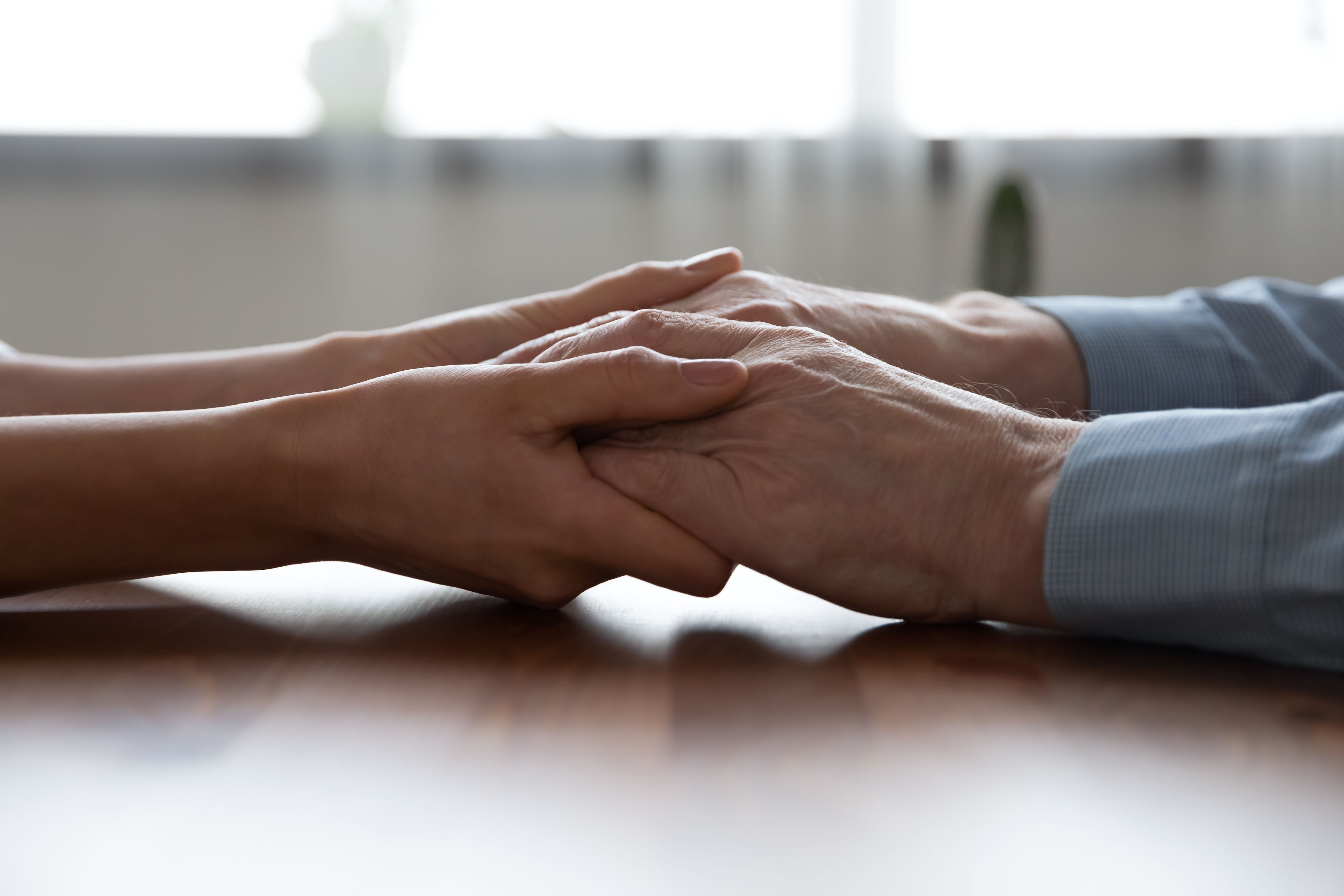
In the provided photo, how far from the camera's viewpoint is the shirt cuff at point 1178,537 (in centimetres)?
46

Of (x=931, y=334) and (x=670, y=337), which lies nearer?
(x=670, y=337)

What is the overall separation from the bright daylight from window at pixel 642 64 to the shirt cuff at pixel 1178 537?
1.68m

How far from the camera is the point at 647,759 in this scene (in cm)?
37

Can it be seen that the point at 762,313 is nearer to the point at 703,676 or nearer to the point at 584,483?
the point at 584,483

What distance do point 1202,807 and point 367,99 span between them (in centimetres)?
205

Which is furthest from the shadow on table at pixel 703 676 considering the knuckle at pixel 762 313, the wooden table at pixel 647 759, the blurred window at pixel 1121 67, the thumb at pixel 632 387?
the blurred window at pixel 1121 67

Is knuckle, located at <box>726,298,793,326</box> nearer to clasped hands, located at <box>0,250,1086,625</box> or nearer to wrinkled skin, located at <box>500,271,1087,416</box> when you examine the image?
wrinkled skin, located at <box>500,271,1087,416</box>

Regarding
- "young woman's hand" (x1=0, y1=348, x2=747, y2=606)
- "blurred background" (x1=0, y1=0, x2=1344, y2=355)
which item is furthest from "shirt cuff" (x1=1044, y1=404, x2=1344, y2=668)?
"blurred background" (x1=0, y1=0, x2=1344, y2=355)

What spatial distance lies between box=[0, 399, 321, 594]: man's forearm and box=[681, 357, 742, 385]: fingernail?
224mm

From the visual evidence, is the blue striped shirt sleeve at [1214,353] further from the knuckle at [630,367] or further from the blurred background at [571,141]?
the blurred background at [571,141]

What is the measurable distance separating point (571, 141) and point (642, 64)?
0.20 meters

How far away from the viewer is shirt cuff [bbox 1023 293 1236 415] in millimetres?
797

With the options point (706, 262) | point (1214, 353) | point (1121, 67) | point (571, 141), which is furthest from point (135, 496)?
point (1121, 67)

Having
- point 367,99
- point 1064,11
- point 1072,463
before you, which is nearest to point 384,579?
point 1072,463
